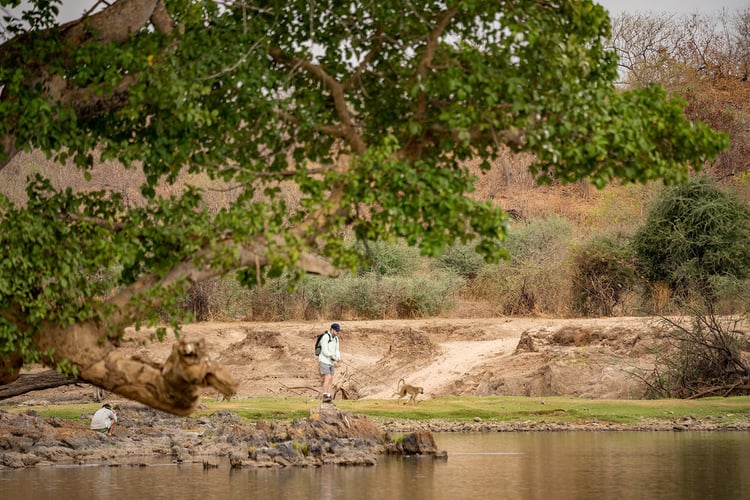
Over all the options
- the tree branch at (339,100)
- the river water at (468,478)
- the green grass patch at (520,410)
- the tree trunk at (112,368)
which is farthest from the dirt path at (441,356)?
the tree trunk at (112,368)

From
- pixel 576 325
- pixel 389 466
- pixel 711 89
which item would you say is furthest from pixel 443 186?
pixel 711 89

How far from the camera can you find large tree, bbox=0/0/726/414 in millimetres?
11039

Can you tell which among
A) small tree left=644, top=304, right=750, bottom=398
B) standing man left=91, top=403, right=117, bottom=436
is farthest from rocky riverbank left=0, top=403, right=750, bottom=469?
small tree left=644, top=304, right=750, bottom=398

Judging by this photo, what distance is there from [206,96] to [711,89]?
56.2 meters

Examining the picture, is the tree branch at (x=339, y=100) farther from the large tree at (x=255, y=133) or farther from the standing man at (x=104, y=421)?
the standing man at (x=104, y=421)

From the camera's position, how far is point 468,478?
50.5 ft

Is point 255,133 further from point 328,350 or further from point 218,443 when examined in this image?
point 328,350

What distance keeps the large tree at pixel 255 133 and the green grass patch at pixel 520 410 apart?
12.5 meters

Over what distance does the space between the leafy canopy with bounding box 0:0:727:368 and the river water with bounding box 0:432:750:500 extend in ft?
12.9

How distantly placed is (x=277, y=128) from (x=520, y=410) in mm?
13880

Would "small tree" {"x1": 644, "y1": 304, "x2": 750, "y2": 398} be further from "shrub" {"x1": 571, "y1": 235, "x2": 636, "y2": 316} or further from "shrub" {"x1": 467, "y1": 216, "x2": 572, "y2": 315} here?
"shrub" {"x1": 467, "y1": 216, "x2": 572, "y2": 315}

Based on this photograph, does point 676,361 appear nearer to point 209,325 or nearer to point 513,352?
point 513,352

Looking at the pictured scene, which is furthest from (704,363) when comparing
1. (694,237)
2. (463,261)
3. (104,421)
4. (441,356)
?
(463,261)

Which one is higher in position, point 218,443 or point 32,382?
point 32,382
